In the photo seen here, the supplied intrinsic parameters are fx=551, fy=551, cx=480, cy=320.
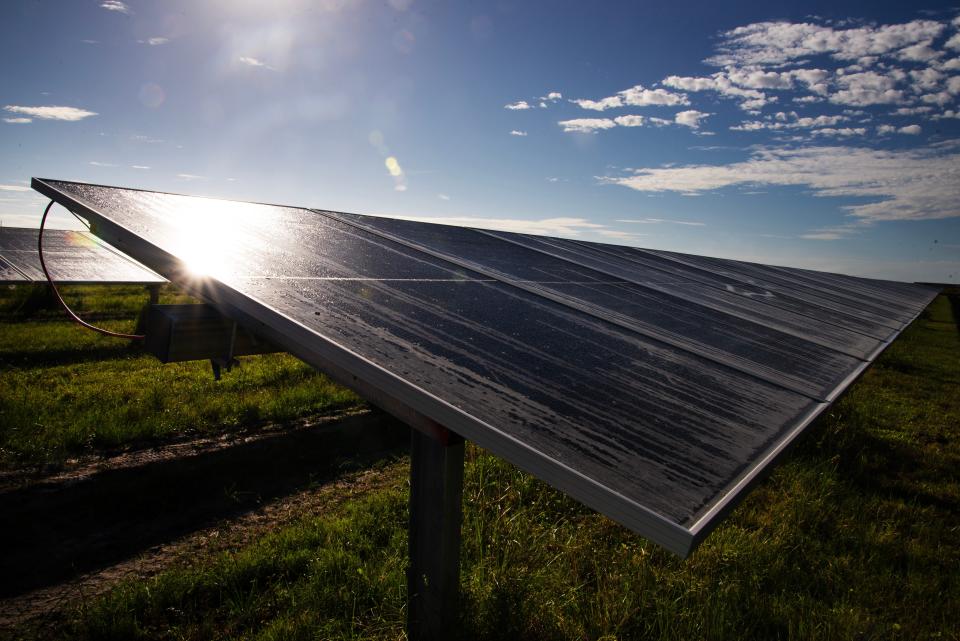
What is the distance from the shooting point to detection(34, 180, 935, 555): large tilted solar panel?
176 centimetres

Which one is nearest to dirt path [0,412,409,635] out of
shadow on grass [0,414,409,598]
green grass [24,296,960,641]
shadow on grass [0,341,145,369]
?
shadow on grass [0,414,409,598]

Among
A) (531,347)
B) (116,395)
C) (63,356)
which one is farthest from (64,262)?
(531,347)

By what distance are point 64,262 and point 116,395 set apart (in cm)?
878

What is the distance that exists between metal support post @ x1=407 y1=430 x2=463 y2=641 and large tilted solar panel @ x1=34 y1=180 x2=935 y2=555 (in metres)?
0.75

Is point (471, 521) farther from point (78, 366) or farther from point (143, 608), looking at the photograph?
point (78, 366)

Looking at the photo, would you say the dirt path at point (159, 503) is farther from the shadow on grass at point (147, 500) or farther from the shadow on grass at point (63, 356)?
A: the shadow on grass at point (63, 356)

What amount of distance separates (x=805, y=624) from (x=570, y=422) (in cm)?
300

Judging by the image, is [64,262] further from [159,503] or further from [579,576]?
[579,576]

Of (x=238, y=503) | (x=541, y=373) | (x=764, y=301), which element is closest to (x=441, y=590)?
(x=541, y=373)

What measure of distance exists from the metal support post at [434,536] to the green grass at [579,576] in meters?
0.33

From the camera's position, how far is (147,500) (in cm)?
533

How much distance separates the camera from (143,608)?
377cm

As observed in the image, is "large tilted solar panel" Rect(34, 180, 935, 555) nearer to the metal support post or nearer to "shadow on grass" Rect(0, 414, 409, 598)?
the metal support post

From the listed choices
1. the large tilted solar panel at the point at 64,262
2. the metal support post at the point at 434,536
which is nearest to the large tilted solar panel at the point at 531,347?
the metal support post at the point at 434,536
